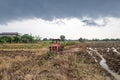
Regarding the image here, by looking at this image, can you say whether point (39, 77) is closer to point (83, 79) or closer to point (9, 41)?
point (83, 79)

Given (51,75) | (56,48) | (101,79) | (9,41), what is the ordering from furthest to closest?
(9,41), (56,48), (101,79), (51,75)

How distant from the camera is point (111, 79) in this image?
18094 mm

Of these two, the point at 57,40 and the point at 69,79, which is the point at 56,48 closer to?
the point at 57,40

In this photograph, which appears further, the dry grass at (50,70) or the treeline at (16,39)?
the treeline at (16,39)

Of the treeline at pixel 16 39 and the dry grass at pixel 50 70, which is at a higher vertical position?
the treeline at pixel 16 39

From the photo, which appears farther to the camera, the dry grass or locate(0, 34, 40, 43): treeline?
locate(0, 34, 40, 43): treeline

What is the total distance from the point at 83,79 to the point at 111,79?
2.82 m

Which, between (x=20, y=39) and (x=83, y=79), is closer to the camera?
(x=83, y=79)

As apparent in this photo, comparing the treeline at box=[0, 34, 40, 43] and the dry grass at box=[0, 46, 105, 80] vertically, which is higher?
the treeline at box=[0, 34, 40, 43]

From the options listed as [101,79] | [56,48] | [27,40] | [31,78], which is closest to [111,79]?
[101,79]

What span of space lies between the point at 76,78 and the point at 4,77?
404 centimetres

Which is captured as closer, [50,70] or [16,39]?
[50,70]

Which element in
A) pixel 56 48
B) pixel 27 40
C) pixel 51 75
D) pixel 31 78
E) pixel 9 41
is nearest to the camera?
pixel 31 78

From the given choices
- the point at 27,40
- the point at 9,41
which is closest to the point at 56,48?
the point at 9,41
